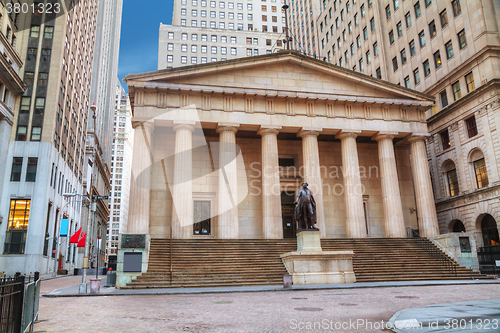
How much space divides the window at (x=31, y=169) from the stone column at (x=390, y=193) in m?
37.0

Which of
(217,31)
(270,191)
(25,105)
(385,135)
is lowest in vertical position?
(270,191)

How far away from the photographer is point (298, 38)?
84.8 meters

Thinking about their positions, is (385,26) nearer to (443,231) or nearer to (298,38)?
(443,231)

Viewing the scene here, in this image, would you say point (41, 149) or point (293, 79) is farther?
point (41, 149)

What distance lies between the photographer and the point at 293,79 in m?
35.1

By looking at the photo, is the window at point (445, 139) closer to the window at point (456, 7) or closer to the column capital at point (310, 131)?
the window at point (456, 7)

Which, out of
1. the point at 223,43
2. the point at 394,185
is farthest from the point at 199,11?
the point at 394,185

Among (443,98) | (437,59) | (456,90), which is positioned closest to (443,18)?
(437,59)

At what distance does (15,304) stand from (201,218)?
92.9ft

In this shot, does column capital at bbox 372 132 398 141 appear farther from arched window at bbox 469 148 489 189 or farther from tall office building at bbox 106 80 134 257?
tall office building at bbox 106 80 134 257

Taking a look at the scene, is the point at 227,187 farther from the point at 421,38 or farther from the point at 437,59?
the point at 421,38

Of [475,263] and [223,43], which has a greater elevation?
[223,43]

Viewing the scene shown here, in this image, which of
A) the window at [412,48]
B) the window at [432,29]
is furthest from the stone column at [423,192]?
the window at [412,48]

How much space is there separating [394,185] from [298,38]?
193 feet
